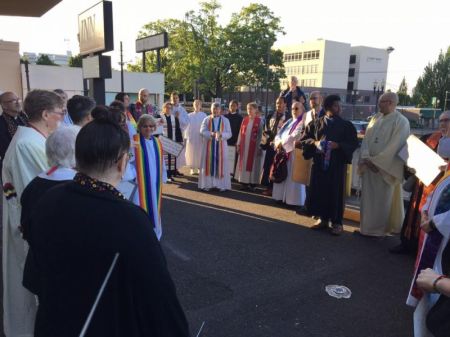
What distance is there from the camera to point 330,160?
5.43 metres

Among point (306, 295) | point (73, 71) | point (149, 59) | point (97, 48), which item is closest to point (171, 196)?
point (97, 48)

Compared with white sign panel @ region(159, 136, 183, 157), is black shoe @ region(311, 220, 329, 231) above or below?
below

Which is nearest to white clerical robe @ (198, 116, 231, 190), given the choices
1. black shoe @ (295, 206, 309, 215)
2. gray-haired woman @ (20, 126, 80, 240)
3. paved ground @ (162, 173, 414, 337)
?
paved ground @ (162, 173, 414, 337)

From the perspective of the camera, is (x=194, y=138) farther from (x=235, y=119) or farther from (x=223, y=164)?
(x=223, y=164)

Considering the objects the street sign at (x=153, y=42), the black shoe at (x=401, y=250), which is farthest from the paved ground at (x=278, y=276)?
the street sign at (x=153, y=42)

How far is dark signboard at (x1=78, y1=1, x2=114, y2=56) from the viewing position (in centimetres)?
643

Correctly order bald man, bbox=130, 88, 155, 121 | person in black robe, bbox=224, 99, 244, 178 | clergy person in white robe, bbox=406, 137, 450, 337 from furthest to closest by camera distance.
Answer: person in black robe, bbox=224, 99, 244, 178
bald man, bbox=130, 88, 155, 121
clergy person in white robe, bbox=406, 137, 450, 337

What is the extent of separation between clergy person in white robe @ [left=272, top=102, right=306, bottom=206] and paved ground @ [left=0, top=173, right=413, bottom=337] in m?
0.48

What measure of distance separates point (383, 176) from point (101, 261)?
4.79 meters

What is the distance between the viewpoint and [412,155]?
4.53m

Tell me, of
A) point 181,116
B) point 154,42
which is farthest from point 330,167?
point 154,42

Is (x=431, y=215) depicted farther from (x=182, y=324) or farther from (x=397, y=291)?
(x=182, y=324)

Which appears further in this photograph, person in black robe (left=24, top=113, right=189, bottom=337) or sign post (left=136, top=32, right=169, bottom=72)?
sign post (left=136, top=32, right=169, bottom=72)

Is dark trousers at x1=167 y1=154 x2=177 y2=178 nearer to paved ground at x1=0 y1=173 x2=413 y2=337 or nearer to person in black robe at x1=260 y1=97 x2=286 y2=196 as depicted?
person in black robe at x1=260 y1=97 x2=286 y2=196
